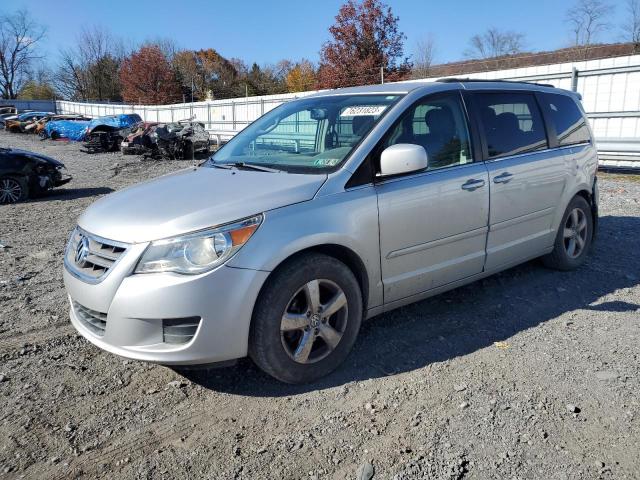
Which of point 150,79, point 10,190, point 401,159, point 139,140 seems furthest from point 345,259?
point 150,79

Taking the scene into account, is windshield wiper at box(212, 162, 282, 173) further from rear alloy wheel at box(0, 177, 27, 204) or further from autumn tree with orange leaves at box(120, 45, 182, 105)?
autumn tree with orange leaves at box(120, 45, 182, 105)

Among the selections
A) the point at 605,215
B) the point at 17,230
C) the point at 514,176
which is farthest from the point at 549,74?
the point at 17,230

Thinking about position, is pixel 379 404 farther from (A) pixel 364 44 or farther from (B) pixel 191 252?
(A) pixel 364 44

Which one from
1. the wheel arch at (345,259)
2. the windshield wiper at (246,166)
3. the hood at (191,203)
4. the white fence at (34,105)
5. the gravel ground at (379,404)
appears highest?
the white fence at (34,105)

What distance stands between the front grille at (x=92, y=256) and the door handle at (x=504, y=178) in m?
2.81

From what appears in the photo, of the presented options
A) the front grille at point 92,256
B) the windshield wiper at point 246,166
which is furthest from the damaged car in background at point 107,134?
the front grille at point 92,256

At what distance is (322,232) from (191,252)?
76 cm

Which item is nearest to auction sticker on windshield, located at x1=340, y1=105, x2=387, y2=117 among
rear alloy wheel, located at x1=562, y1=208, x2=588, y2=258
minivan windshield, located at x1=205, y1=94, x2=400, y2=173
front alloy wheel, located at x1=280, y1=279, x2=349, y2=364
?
minivan windshield, located at x1=205, y1=94, x2=400, y2=173

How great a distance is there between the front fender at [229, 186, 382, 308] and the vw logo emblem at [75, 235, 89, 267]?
1.01m

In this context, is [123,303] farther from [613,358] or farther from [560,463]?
[613,358]

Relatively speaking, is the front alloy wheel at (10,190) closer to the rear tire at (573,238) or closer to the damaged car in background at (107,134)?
the rear tire at (573,238)

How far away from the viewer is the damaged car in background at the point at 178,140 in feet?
60.4

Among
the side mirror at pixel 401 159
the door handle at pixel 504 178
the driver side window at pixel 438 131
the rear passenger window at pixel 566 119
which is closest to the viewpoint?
the side mirror at pixel 401 159

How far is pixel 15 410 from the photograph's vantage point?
9.82 ft
